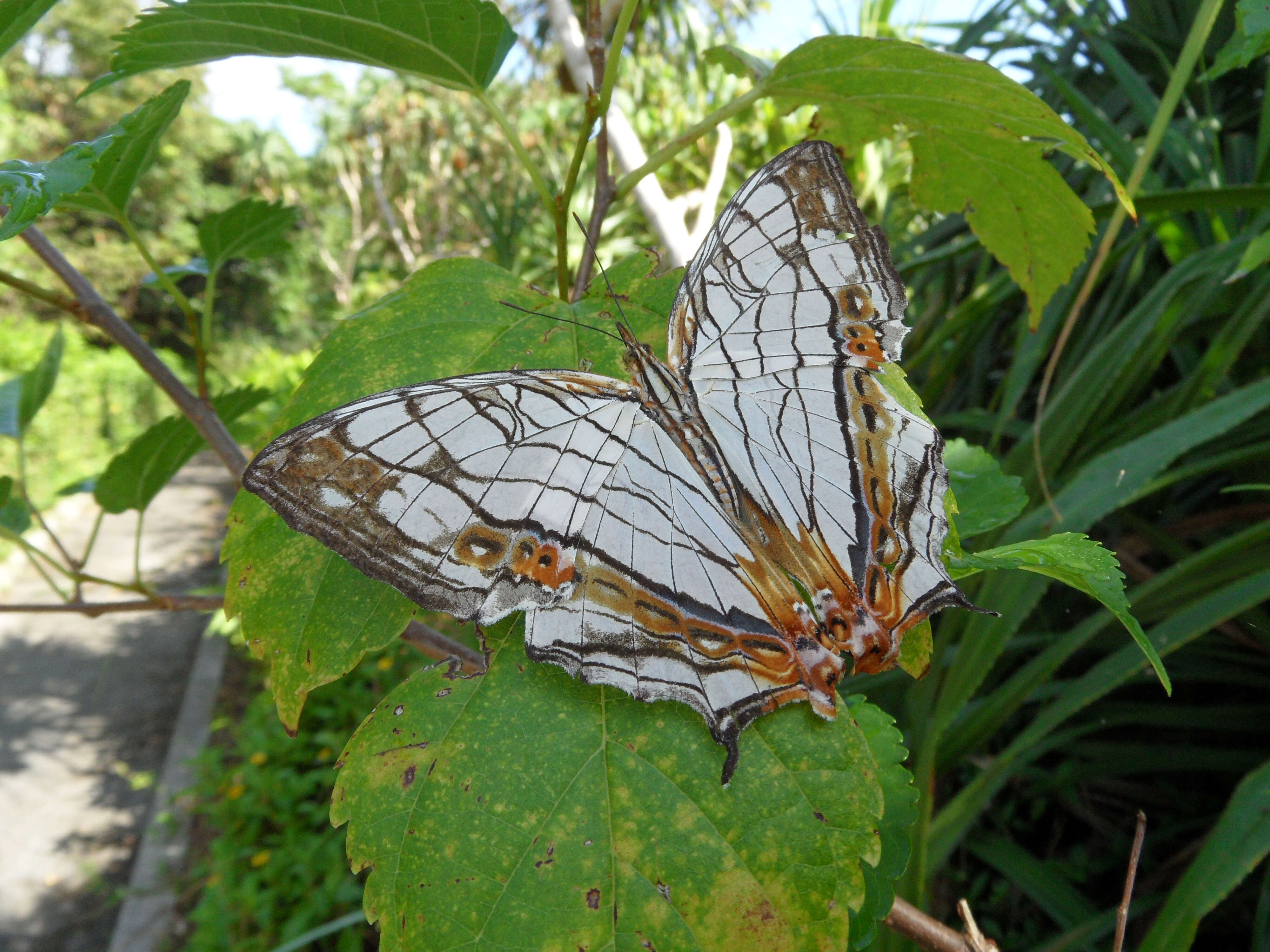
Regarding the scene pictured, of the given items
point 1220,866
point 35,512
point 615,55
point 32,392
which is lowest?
point 1220,866

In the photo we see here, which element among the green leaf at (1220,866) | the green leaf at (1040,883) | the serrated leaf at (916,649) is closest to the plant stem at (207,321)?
the serrated leaf at (916,649)

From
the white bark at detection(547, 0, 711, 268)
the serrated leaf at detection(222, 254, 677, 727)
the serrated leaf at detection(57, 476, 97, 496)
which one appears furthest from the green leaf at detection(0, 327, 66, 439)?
the white bark at detection(547, 0, 711, 268)

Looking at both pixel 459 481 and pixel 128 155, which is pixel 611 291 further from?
pixel 128 155

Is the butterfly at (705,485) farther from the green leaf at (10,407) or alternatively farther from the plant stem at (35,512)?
the green leaf at (10,407)

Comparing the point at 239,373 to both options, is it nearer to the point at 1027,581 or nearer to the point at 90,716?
the point at 90,716

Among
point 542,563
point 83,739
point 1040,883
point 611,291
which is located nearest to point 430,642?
point 542,563

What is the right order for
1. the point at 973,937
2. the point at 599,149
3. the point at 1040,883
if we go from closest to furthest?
1. the point at 973,937
2. the point at 599,149
3. the point at 1040,883

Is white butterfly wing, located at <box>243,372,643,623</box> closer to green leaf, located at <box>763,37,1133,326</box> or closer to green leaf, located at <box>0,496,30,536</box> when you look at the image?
green leaf, located at <box>763,37,1133,326</box>
